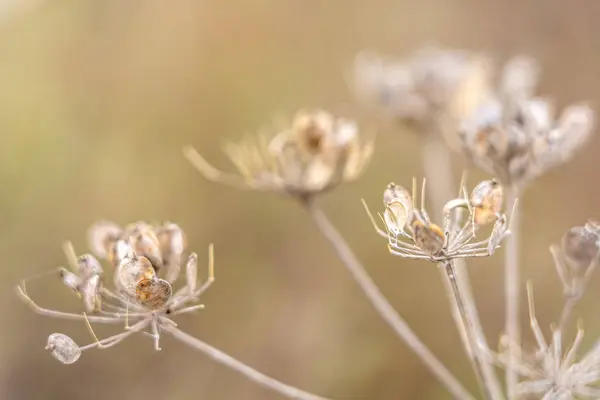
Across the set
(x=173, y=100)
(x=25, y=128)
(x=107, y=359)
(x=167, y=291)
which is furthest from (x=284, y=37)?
(x=167, y=291)

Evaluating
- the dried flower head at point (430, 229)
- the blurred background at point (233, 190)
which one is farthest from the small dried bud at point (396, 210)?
the blurred background at point (233, 190)

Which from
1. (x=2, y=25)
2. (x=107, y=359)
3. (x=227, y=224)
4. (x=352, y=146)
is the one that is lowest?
(x=107, y=359)

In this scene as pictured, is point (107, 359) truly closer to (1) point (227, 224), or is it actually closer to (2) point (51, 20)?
(1) point (227, 224)

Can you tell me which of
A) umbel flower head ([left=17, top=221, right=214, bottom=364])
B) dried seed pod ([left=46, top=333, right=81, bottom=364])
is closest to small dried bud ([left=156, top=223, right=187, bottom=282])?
umbel flower head ([left=17, top=221, right=214, bottom=364])

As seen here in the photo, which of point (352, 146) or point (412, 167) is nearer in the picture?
point (352, 146)

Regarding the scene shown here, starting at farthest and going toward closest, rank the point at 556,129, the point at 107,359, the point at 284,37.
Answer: the point at 284,37 → the point at 107,359 → the point at 556,129

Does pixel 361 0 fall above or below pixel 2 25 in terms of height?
above

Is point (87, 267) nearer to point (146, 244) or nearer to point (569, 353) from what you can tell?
point (146, 244)

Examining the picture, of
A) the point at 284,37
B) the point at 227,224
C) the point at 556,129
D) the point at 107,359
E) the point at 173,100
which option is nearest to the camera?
the point at 556,129
